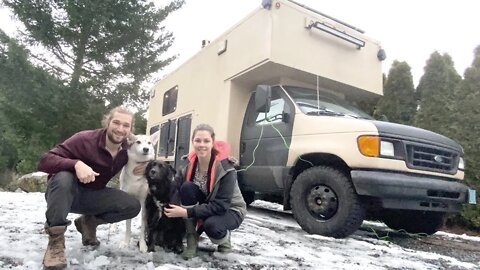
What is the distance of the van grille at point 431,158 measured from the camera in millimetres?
4359

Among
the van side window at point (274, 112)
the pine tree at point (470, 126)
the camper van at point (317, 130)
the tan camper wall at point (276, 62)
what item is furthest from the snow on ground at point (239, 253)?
the pine tree at point (470, 126)

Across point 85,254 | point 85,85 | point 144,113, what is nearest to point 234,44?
point 85,254

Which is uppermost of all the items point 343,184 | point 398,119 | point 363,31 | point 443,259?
point 363,31

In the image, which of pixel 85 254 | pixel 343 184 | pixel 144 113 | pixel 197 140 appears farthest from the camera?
pixel 144 113

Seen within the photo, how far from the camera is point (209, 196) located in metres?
3.31

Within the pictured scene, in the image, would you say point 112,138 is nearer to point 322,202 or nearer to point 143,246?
point 143,246

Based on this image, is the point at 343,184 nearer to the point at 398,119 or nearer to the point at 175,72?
the point at 175,72

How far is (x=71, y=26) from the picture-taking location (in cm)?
1491

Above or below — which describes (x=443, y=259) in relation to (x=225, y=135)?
below

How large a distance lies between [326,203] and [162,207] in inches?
79.9

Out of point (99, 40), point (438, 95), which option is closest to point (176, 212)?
point (438, 95)

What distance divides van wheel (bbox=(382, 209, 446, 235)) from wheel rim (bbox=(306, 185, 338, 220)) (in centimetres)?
162

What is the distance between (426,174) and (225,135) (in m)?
2.78

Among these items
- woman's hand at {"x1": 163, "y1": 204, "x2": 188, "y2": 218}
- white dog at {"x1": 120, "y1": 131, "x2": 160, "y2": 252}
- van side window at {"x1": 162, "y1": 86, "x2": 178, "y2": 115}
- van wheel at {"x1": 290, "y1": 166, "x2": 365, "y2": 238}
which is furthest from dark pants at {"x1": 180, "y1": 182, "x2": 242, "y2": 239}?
van side window at {"x1": 162, "y1": 86, "x2": 178, "y2": 115}
